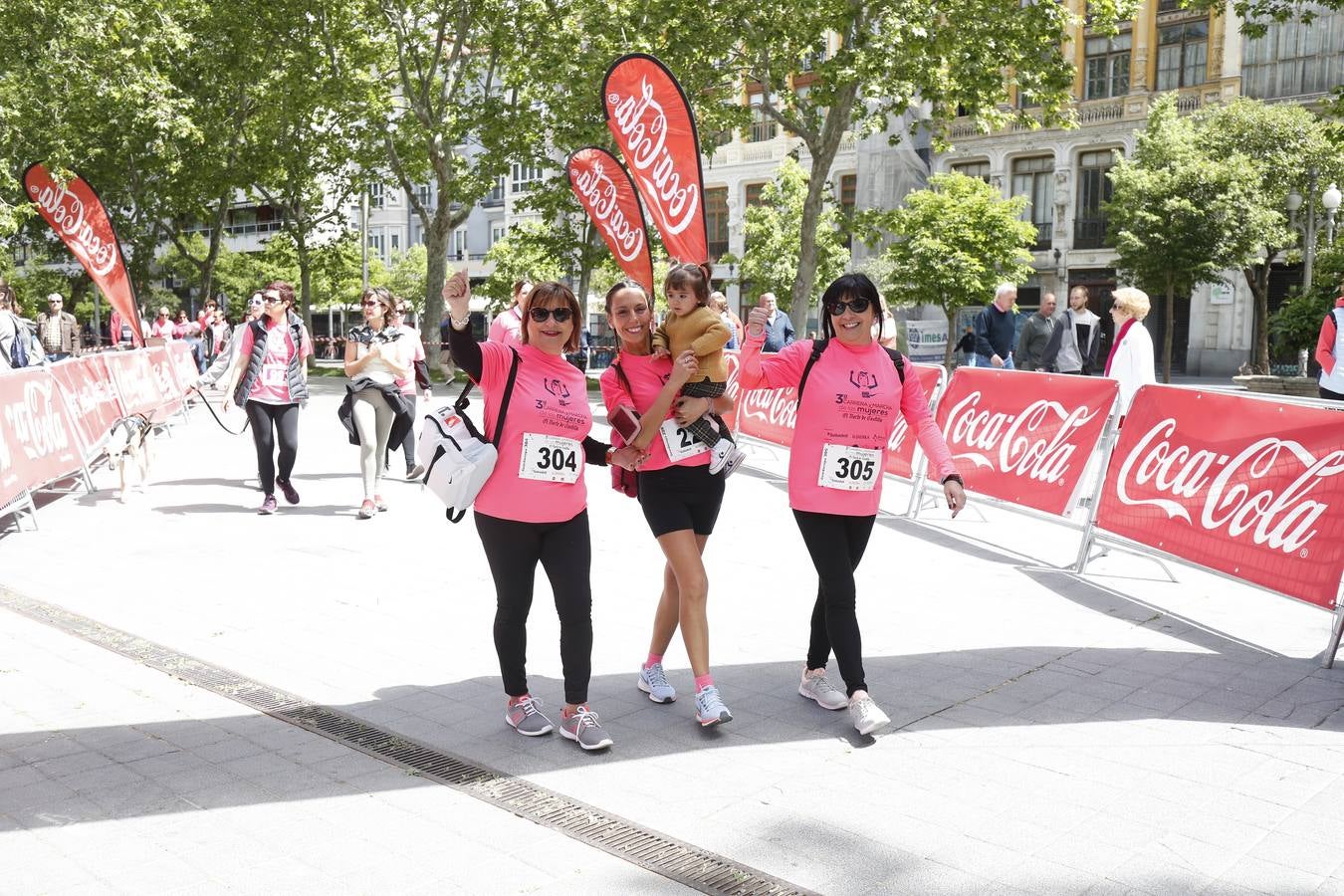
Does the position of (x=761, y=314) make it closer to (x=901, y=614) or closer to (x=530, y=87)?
(x=901, y=614)

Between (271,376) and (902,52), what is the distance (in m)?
15.6

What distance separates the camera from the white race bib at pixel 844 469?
4.82m

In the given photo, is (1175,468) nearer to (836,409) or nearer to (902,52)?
(836,409)

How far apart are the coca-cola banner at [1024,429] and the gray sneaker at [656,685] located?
13.7 feet

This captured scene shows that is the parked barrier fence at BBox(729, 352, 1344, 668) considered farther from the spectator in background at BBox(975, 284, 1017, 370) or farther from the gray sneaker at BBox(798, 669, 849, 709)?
the spectator in background at BBox(975, 284, 1017, 370)

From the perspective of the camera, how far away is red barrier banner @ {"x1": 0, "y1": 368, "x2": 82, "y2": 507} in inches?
356

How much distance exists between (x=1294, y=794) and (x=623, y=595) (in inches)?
155

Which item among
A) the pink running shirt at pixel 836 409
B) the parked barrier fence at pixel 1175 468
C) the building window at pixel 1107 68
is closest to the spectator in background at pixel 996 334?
the parked barrier fence at pixel 1175 468

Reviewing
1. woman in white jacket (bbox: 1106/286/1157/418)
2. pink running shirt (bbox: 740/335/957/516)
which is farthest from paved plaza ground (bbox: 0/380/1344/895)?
woman in white jacket (bbox: 1106/286/1157/418)

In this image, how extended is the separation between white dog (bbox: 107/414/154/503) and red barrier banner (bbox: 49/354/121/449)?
469mm

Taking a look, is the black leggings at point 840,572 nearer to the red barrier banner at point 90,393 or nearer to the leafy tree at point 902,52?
the red barrier banner at point 90,393

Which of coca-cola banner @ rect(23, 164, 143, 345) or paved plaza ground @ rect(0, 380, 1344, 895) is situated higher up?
coca-cola banner @ rect(23, 164, 143, 345)

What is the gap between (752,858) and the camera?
3.74m

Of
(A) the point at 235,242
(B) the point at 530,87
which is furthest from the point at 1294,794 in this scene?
(A) the point at 235,242
